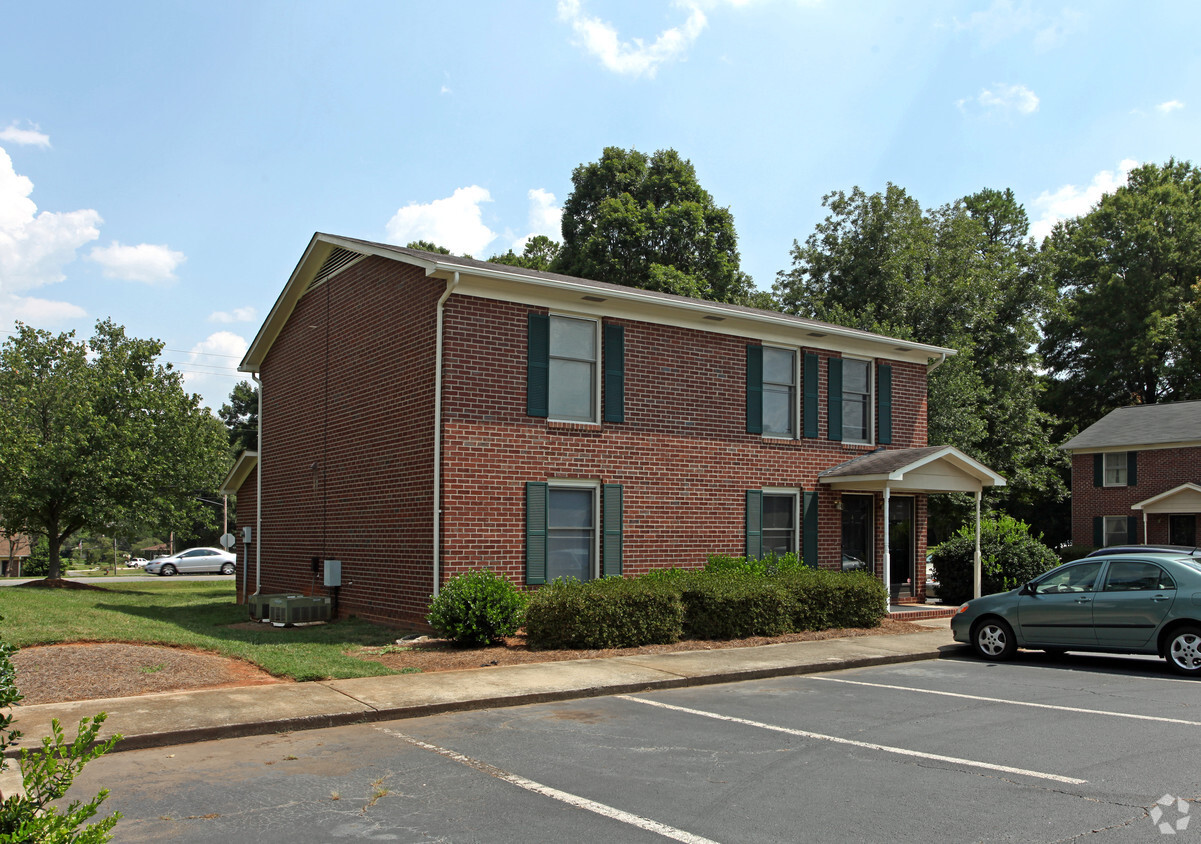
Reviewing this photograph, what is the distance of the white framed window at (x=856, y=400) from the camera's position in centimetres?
1983

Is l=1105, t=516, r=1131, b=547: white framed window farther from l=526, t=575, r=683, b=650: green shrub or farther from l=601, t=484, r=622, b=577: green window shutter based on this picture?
l=526, t=575, r=683, b=650: green shrub

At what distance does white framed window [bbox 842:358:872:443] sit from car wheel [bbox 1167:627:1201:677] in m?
8.58

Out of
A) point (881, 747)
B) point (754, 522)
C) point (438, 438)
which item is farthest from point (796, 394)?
point (881, 747)

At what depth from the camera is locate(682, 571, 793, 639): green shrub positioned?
1413cm

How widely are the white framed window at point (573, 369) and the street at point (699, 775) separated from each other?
6.71 m

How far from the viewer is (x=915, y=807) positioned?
603 cm

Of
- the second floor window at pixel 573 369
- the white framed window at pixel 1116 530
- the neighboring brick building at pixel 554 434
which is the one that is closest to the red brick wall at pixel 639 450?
the neighboring brick building at pixel 554 434

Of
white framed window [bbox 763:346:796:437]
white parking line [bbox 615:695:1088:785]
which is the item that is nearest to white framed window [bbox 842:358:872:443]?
white framed window [bbox 763:346:796:437]

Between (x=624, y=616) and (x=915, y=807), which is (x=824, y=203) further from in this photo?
(x=915, y=807)

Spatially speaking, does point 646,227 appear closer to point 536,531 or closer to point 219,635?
point 536,531

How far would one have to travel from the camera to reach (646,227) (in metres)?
39.9

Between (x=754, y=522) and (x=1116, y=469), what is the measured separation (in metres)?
23.8

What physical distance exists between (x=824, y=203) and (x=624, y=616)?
28.7 meters

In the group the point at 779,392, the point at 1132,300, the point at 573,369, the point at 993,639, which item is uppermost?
the point at 1132,300
